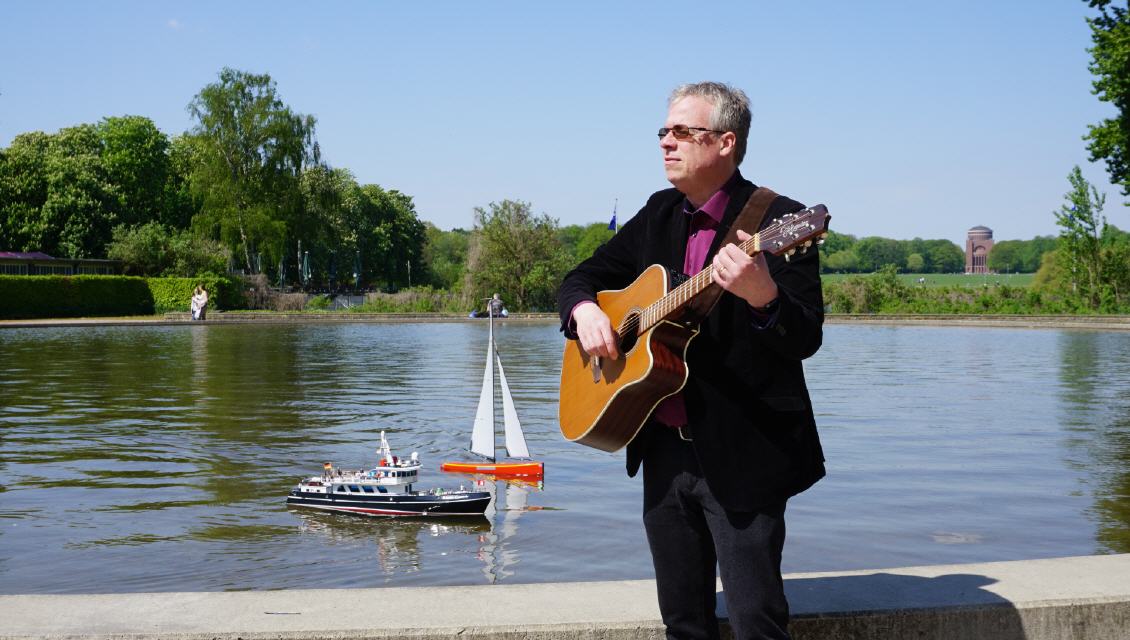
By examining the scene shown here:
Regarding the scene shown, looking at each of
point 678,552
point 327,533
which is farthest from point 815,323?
point 327,533

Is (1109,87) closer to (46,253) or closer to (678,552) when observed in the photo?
(678,552)

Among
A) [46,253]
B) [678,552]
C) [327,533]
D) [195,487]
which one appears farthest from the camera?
Answer: [46,253]

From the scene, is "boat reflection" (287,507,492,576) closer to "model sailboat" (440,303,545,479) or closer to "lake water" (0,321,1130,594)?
"lake water" (0,321,1130,594)

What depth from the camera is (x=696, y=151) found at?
352cm

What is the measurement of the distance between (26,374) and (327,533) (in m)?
24.0

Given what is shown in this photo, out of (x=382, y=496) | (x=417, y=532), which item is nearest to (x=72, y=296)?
(x=382, y=496)

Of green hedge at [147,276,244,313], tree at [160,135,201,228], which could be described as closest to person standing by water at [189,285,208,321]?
green hedge at [147,276,244,313]

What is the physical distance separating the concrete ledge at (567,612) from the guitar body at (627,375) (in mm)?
576

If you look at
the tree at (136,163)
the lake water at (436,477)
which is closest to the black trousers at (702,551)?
the lake water at (436,477)

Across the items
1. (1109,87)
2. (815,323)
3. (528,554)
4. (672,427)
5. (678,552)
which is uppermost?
(1109,87)

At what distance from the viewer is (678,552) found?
349 cm

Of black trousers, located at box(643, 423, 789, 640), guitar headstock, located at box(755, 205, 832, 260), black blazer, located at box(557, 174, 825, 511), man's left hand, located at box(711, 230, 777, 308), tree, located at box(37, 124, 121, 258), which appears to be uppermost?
tree, located at box(37, 124, 121, 258)

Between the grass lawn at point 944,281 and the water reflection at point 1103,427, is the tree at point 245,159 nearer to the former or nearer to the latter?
the grass lawn at point 944,281

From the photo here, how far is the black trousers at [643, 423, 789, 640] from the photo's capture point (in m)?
3.28
